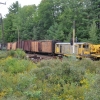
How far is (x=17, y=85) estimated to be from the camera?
1114 centimetres

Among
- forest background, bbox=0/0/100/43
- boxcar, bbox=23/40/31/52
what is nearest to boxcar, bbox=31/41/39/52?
boxcar, bbox=23/40/31/52

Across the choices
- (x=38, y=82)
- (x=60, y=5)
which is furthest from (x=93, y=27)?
(x=38, y=82)

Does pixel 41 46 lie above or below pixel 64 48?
above

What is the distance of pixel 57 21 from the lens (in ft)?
226

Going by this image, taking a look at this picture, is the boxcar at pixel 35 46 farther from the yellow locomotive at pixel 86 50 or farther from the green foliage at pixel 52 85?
the green foliage at pixel 52 85

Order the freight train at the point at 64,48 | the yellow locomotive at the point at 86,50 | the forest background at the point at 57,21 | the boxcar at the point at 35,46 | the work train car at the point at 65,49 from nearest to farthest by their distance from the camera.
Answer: the yellow locomotive at the point at 86,50
the freight train at the point at 64,48
the work train car at the point at 65,49
the boxcar at the point at 35,46
the forest background at the point at 57,21

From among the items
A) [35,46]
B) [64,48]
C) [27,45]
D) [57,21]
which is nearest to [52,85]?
[64,48]

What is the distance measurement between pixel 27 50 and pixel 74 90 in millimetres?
44281

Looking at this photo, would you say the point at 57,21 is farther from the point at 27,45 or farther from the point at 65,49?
the point at 65,49

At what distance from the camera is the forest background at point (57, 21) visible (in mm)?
54875

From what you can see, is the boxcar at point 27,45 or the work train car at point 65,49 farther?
the boxcar at point 27,45

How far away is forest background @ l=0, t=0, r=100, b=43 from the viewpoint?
54.9m

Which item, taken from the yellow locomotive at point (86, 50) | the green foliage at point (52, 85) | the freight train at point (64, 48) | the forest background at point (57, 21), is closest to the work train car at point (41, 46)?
the freight train at point (64, 48)

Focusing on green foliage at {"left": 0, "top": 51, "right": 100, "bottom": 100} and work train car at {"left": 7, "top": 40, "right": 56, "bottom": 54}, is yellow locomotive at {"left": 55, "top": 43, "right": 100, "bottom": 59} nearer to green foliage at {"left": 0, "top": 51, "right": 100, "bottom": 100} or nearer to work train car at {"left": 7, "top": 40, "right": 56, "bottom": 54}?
work train car at {"left": 7, "top": 40, "right": 56, "bottom": 54}
